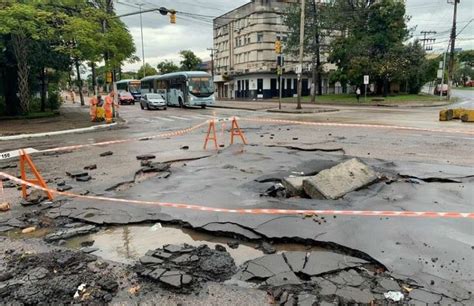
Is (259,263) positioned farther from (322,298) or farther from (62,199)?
(62,199)

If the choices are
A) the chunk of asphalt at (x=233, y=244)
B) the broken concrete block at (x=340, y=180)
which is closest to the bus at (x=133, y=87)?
the broken concrete block at (x=340, y=180)

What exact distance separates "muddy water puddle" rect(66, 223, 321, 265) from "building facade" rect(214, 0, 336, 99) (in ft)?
189

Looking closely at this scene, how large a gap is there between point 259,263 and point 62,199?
4.45m

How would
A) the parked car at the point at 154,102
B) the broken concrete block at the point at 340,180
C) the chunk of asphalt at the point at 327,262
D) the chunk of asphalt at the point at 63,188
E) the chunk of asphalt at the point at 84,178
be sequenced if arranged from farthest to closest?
the parked car at the point at 154,102
the chunk of asphalt at the point at 84,178
the chunk of asphalt at the point at 63,188
the broken concrete block at the point at 340,180
the chunk of asphalt at the point at 327,262

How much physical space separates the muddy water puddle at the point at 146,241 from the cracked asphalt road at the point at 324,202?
18 centimetres

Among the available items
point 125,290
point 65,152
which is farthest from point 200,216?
point 65,152

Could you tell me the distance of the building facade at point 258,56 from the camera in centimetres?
6262

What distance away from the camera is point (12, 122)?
82.0 ft

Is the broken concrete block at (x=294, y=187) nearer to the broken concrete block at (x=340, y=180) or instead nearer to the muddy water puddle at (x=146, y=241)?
the broken concrete block at (x=340, y=180)

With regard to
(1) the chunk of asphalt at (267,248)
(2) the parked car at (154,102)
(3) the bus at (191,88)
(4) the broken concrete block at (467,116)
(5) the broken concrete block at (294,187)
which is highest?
(3) the bus at (191,88)

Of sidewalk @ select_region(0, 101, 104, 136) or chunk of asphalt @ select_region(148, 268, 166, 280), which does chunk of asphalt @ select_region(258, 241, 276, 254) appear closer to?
chunk of asphalt @ select_region(148, 268, 166, 280)

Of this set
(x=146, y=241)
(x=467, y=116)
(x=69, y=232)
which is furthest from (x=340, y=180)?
(x=467, y=116)

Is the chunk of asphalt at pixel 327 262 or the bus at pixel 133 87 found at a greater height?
the bus at pixel 133 87

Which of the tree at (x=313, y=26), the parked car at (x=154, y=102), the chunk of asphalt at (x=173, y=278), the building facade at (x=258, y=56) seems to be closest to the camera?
the chunk of asphalt at (x=173, y=278)
